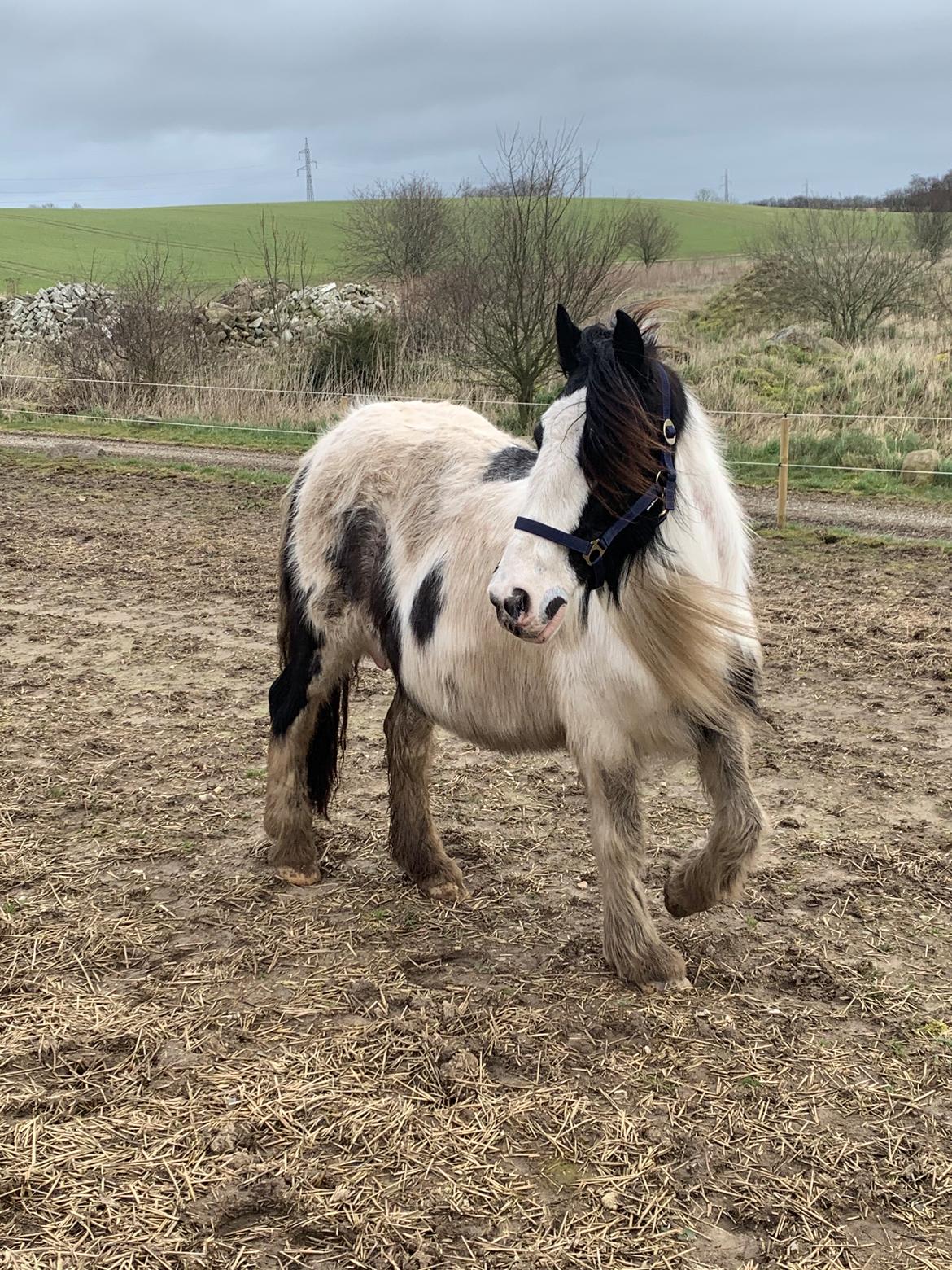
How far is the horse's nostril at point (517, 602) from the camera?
245 cm

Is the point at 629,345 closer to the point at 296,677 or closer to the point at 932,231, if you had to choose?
the point at 296,677

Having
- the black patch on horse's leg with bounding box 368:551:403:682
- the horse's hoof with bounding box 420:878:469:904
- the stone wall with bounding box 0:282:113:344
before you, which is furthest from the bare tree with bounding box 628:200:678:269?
the horse's hoof with bounding box 420:878:469:904

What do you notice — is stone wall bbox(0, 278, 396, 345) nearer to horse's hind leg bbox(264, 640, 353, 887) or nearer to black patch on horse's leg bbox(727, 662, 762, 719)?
horse's hind leg bbox(264, 640, 353, 887)

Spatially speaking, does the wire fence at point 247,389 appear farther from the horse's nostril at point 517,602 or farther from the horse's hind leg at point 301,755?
the horse's nostril at point 517,602

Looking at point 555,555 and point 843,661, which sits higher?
point 555,555

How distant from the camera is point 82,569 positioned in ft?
27.3

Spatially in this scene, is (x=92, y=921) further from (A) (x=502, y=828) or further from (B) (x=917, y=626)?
(B) (x=917, y=626)

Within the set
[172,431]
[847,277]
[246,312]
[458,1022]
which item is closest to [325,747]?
[458,1022]

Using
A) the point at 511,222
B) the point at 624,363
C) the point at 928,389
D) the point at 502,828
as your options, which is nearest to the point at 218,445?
the point at 511,222

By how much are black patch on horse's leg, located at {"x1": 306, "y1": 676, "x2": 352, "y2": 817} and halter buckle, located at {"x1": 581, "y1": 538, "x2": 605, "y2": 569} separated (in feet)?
5.45

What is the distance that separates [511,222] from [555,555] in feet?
46.8

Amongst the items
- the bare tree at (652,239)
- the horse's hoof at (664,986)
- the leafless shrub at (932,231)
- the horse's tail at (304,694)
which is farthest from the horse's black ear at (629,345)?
the bare tree at (652,239)

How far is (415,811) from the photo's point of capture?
376 cm

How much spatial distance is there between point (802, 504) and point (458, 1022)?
10.2 metres
